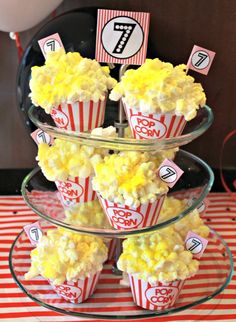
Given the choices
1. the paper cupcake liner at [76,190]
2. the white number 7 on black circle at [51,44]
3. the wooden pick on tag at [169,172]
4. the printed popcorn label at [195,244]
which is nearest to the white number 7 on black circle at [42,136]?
the paper cupcake liner at [76,190]

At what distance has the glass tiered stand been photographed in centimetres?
109

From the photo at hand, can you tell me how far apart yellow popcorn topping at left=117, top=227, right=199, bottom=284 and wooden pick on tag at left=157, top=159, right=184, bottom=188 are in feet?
0.57

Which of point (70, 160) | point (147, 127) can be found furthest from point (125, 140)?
point (70, 160)

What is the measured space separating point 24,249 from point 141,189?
54 centimetres

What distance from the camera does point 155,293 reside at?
1213 millimetres

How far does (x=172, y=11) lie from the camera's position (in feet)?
5.40

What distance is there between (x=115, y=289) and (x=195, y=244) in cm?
28

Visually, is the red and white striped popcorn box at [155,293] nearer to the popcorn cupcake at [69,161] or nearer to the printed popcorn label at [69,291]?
the printed popcorn label at [69,291]

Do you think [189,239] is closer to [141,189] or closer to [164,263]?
[164,263]

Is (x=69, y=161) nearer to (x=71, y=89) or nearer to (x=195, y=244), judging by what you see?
(x=71, y=89)

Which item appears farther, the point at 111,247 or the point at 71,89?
the point at 111,247

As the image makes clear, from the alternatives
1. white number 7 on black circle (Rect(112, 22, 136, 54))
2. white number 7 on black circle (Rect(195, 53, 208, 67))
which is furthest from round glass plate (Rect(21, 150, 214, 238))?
white number 7 on black circle (Rect(112, 22, 136, 54))

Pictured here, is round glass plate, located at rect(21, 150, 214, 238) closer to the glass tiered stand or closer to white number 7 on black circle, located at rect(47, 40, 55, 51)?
the glass tiered stand

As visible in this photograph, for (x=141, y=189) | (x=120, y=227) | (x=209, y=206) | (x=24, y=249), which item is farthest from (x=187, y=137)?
(x=209, y=206)
